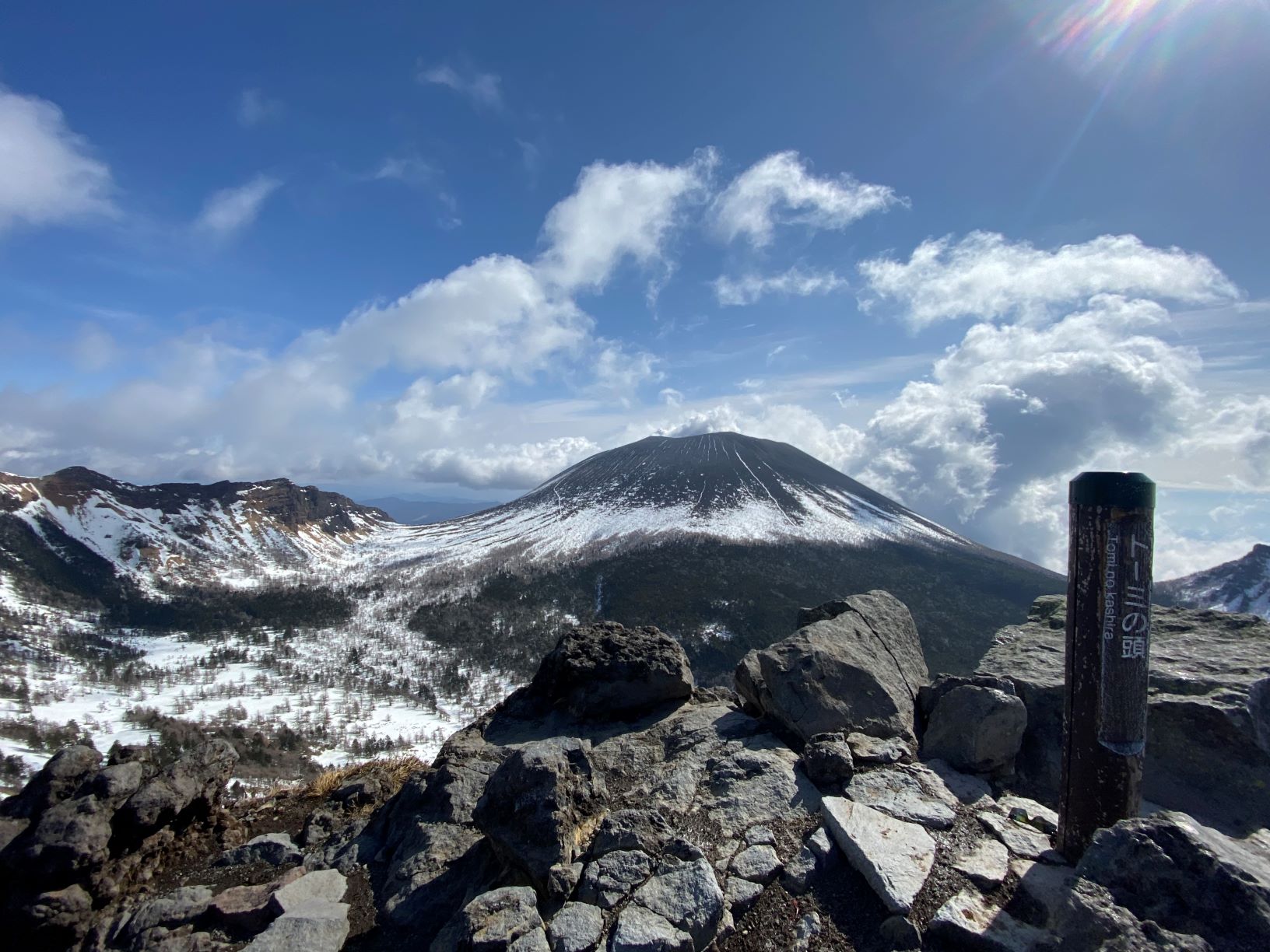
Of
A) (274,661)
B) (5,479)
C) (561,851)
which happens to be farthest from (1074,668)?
(5,479)

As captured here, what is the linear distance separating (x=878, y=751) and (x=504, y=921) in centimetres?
457

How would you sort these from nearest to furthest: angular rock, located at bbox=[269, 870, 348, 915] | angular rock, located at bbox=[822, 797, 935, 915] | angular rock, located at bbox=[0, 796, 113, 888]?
angular rock, located at bbox=[822, 797, 935, 915] < angular rock, located at bbox=[269, 870, 348, 915] < angular rock, located at bbox=[0, 796, 113, 888]

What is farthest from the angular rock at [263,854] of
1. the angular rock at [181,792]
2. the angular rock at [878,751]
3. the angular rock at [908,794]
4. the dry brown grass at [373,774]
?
the angular rock at [878,751]

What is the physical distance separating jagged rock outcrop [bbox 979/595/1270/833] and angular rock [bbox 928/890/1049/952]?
3.58 metres

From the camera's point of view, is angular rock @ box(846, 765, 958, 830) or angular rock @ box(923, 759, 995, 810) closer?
angular rock @ box(846, 765, 958, 830)

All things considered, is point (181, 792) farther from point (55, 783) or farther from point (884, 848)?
point (884, 848)

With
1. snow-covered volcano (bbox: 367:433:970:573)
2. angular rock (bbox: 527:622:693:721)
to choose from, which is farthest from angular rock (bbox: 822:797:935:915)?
snow-covered volcano (bbox: 367:433:970:573)

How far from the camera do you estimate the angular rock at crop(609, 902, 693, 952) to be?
193 inches

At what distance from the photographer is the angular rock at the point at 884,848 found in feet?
17.4

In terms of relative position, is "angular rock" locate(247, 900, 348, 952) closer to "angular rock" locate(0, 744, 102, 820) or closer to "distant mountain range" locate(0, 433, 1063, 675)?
"angular rock" locate(0, 744, 102, 820)

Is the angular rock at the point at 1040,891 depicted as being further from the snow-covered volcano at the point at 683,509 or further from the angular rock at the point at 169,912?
the snow-covered volcano at the point at 683,509

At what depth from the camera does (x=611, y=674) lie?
406 inches

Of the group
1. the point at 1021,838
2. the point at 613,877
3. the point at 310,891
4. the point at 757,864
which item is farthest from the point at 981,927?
the point at 310,891

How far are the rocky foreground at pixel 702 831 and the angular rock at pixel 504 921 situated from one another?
21 mm
